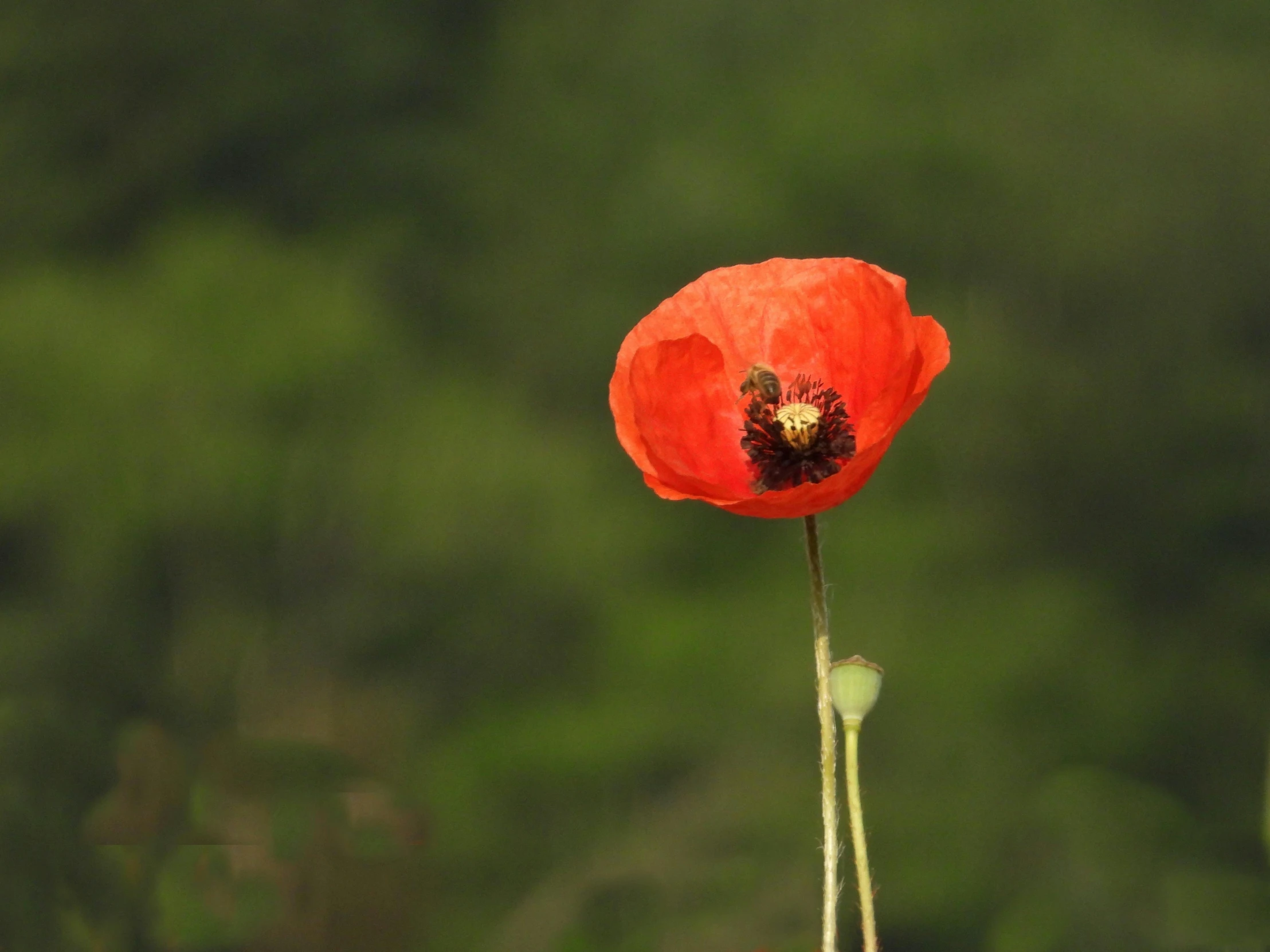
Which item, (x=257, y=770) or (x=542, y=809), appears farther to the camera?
(x=542, y=809)

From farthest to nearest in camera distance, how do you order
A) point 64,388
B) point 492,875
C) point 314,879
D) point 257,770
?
1. point 64,388
2. point 492,875
3. point 257,770
4. point 314,879

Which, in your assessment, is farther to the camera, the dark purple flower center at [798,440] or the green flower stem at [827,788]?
the dark purple flower center at [798,440]

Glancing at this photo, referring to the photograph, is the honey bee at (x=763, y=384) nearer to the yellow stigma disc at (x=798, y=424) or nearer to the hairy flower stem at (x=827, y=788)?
the yellow stigma disc at (x=798, y=424)

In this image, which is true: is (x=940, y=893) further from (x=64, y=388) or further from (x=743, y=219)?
(x=64, y=388)

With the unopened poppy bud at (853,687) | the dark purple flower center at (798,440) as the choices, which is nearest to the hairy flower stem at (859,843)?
the unopened poppy bud at (853,687)

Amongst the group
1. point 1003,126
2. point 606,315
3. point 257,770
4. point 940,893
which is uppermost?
point 1003,126

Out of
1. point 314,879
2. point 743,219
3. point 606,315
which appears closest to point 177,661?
point 606,315

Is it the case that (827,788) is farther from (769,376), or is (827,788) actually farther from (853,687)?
(769,376)

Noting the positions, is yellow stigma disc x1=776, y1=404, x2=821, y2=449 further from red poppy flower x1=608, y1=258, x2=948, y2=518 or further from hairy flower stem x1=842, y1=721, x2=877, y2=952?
hairy flower stem x1=842, y1=721, x2=877, y2=952
